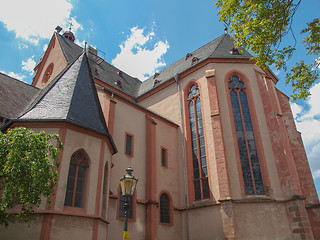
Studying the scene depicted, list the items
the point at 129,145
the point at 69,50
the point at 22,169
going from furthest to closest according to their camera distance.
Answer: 1. the point at 69,50
2. the point at 129,145
3. the point at 22,169

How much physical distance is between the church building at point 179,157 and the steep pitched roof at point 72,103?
57 mm

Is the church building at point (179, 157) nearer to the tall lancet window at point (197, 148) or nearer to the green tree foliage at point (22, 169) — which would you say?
the tall lancet window at point (197, 148)

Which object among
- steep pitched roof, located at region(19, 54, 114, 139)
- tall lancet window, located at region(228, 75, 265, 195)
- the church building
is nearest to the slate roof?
the church building

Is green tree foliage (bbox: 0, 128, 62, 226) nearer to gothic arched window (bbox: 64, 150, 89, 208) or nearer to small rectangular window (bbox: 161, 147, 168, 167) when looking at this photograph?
gothic arched window (bbox: 64, 150, 89, 208)

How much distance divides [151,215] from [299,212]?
7.64 metres

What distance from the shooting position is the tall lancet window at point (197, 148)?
54.3 feet

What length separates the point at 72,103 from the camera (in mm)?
11508

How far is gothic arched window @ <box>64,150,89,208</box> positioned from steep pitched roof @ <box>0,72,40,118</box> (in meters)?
4.15

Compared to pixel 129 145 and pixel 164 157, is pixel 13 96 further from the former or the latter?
pixel 164 157

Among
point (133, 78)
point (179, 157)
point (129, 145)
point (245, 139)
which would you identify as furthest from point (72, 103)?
point (133, 78)

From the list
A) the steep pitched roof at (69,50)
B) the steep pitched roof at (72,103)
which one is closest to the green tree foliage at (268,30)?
the steep pitched roof at (72,103)

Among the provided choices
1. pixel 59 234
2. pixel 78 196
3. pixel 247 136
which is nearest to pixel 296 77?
pixel 247 136

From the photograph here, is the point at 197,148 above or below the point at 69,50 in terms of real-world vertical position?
below

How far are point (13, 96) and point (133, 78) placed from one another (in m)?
17.7
